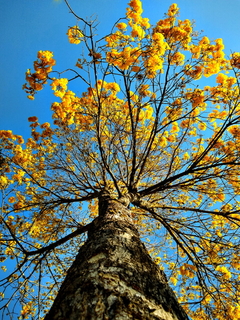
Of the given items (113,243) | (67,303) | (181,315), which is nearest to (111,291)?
(67,303)

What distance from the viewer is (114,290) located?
996mm

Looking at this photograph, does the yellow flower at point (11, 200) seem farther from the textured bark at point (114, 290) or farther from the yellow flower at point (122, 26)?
the yellow flower at point (122, 26)

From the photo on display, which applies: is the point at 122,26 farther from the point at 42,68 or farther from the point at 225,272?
the point at 225,272

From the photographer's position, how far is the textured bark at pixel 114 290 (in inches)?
34.9

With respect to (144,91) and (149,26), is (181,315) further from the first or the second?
(149,26)

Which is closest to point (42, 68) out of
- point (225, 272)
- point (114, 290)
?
point (114, 290)

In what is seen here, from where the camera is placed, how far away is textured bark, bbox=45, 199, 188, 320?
89 centimetres

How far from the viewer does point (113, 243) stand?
5.14 ft

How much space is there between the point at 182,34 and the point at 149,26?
0.54 meters

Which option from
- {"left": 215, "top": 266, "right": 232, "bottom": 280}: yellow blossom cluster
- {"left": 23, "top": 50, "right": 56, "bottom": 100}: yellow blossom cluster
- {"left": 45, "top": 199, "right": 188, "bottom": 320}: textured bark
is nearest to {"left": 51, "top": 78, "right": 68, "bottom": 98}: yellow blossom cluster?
{"left": 23, "top": 50, "right": 56, "bottom": 100}: yellow blossom cluster

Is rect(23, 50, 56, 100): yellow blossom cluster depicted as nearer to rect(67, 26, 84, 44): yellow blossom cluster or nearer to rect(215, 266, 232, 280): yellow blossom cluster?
rect(67, 26, 84, 44): yellow blossom cluster

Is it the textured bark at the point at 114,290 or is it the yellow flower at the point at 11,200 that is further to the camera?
the yellow flower at the point at 11,200

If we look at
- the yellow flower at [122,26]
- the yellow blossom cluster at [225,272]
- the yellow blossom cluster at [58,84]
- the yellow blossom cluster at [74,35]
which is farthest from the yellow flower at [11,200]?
the yellow blossom cluster at [225,272]

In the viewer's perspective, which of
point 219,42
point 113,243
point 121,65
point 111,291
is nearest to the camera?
point 111,291
